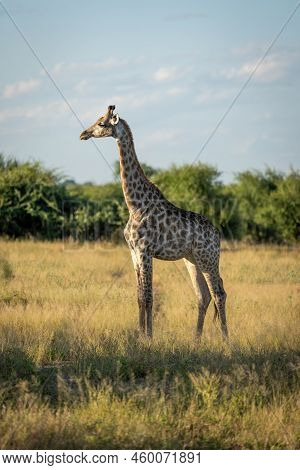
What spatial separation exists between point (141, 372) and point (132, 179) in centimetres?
358

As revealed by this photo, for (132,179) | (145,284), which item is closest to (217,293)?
(145,284)

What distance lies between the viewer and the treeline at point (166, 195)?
28.5 meters

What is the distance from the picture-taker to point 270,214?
3216cm

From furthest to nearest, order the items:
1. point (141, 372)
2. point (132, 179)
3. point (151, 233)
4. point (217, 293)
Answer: point (217, 293), point (132, 179), point (151, 233), point (141, 372)

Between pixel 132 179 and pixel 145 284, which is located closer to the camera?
pixel 145 284

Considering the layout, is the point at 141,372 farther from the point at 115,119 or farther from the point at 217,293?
the point at 115,119

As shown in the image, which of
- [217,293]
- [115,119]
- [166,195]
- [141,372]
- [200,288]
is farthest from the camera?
[166,195]

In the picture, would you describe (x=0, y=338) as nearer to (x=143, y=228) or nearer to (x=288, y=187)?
(x=143, y=228)

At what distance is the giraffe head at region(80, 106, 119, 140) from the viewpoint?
11.2 m

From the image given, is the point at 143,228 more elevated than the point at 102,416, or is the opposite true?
the point at 143,228

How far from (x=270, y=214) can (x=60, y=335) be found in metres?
22.1

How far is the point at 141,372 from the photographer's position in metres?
8.98

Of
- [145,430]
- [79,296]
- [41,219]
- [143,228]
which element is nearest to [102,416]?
[145,430]

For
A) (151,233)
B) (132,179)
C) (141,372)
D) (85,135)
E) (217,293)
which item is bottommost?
(141,372)
